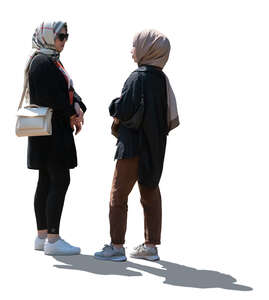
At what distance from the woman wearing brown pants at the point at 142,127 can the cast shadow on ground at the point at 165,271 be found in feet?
0.62

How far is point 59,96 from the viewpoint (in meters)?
7.52

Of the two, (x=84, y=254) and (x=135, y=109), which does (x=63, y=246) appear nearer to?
(x=84, y=254)

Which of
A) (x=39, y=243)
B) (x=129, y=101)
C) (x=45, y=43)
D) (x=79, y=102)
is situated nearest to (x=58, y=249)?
(x=39, y=243)

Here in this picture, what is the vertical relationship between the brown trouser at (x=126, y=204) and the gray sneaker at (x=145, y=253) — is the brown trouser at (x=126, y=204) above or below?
above

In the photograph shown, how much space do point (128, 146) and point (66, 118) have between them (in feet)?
2.81

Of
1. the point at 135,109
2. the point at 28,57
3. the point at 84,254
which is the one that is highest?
the point at 28,57

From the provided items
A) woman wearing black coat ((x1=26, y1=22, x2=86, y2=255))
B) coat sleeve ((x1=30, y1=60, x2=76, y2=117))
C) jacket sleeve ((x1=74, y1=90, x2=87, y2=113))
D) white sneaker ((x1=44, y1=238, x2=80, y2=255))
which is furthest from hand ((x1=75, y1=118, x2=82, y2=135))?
white sneaker ((x1=44, y1=238, x2=80, y2=255))

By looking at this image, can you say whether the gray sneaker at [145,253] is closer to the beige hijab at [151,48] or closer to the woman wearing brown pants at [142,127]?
the woman wearing brown pants at [142,127]

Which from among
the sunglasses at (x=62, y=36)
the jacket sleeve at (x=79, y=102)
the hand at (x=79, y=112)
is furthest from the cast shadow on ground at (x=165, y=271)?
the sunglasses at (x=62, y=36)

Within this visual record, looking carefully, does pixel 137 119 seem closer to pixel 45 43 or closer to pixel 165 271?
pixel 45 43

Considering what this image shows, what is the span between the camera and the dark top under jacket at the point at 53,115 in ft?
24.6

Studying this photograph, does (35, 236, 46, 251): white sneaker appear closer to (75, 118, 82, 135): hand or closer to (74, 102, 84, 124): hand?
(75, 118, 82, 135): hand

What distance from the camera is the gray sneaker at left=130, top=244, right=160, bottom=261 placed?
7654 millimetres

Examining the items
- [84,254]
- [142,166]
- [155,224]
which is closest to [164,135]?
[142,166]
